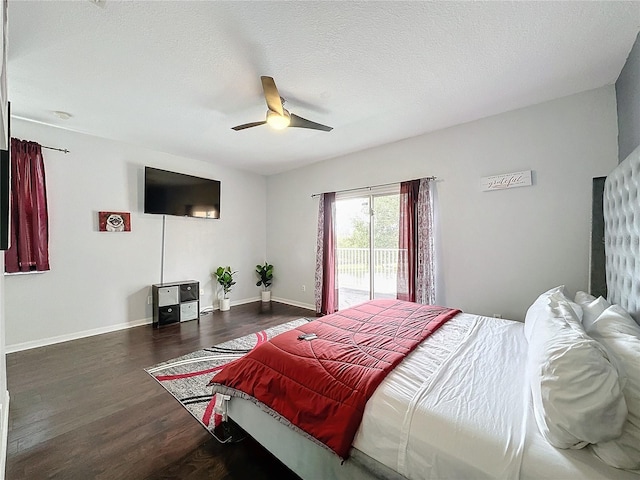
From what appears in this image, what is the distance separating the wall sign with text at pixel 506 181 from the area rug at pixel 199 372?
328cm

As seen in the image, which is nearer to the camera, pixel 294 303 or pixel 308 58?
pixel 308 58

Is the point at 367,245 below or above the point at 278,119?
below

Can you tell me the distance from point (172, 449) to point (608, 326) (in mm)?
2556

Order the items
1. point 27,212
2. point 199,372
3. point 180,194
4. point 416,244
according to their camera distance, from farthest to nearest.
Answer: point 180,194, point 416,244, point 27,212, point 199,372

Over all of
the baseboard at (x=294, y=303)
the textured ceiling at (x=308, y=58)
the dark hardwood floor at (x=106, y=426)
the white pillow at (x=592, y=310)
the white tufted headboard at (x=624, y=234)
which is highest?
the textured ceiling at (x=308, y=58)

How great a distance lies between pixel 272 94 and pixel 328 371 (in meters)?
2.10

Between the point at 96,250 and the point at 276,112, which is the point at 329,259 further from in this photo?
the point at 96,250

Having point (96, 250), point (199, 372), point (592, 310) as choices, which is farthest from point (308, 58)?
point (96, 250)

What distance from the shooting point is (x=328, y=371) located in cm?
141

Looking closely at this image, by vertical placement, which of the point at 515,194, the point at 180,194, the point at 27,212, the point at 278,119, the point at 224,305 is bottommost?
the point at 224,305

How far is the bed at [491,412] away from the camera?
0.88 metres

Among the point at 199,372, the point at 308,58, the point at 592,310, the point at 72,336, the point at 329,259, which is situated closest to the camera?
the point at 592,310

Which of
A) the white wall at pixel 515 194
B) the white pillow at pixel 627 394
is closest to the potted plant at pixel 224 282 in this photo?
the white wall at pixel 515 194

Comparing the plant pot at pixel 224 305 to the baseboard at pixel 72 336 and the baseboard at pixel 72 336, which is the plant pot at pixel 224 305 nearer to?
the baseboard at pixel 72 336
